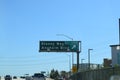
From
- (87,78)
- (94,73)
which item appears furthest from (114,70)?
(87,78)

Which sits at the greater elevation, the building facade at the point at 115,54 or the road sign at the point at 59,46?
the road sign at the point at 59,46

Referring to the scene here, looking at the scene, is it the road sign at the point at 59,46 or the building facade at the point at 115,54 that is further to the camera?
the road sign at the point at 59,46

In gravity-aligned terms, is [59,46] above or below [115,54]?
above

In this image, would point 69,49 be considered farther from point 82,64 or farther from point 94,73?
point 82,64

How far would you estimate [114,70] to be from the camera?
3412cm

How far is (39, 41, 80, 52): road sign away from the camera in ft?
272

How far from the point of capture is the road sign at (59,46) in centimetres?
8288

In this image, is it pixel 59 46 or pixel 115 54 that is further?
pixel 115 54

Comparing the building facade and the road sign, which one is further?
the road sign

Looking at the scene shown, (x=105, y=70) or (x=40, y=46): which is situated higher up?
(x=40, y=46)

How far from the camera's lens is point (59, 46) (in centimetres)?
8338

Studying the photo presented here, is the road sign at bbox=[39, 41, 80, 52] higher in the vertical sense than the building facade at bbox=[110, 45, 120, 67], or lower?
higher

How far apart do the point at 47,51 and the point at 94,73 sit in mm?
38270

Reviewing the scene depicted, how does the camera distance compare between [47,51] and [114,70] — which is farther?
[47,51]
